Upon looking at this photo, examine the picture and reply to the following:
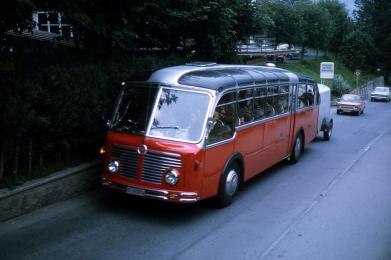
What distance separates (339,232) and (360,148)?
428 inches

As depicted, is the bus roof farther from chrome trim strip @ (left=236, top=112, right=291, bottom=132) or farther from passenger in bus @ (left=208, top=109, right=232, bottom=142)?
chrome trim strip @ (left=236, top=112, right=291, bottom=132)

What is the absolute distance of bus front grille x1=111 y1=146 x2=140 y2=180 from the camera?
30.2 feet

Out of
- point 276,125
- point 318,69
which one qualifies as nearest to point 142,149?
point 276,125

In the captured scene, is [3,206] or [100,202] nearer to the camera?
[3,206]

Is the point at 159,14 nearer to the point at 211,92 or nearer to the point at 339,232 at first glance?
the point at 211,92

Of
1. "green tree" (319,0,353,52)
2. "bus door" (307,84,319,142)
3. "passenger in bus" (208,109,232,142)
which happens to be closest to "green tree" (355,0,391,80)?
"green tree" (319,0,353,52)

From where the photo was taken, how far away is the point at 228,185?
10.1 meters

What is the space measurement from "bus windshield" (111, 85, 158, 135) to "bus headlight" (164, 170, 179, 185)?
965 mm

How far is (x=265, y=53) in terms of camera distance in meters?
49.5

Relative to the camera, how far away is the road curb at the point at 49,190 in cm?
861

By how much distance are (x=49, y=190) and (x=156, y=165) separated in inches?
82.8

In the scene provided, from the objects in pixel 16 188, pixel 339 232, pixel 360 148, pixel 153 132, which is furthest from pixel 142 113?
pixel 360 148

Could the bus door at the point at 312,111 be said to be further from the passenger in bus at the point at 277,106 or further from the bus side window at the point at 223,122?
the bus side window at the point at 223,122

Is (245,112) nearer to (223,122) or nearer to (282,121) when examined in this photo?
(223,122)
